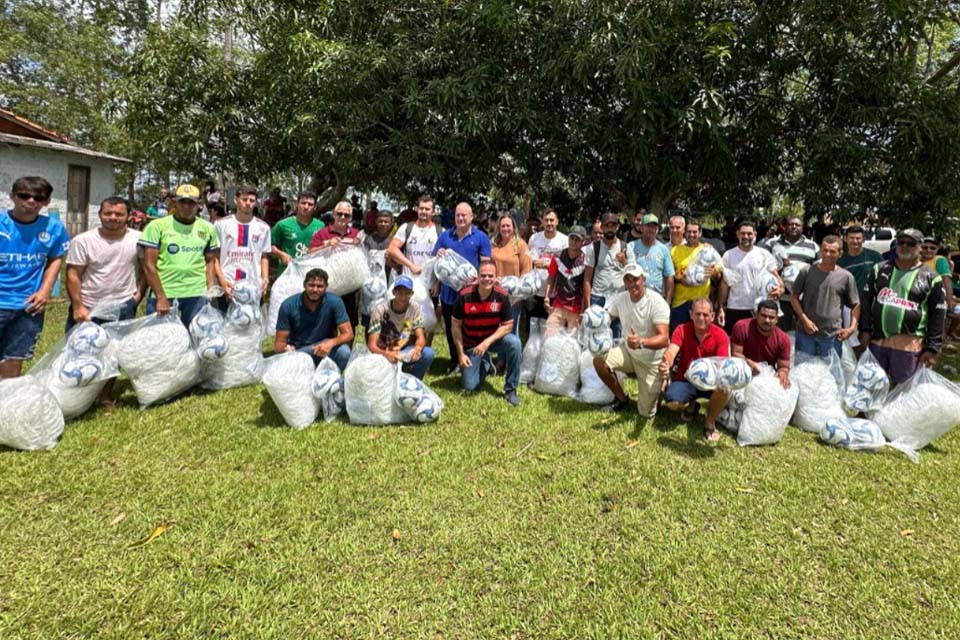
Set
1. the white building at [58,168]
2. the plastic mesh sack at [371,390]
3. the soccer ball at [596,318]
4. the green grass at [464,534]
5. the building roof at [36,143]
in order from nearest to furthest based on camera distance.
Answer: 1. the green grass at [464,534]
2. the plastic mesh sack at [371,390]
3. the soccer ball at [596,318]
4. the building roof at [36,143]
5. the white building at [58,168]

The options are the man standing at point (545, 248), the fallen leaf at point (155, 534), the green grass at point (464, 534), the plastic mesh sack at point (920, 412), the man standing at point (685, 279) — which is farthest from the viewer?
the man standing at point (545, 248)

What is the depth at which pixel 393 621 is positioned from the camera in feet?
7.56

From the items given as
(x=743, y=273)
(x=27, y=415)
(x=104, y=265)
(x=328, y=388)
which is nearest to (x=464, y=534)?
(x=328, y=388)

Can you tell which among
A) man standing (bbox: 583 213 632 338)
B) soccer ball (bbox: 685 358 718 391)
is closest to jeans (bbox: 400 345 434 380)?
man standing (bbox: 583 213 632 338)

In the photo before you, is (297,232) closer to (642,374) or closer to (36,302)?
(36,302)

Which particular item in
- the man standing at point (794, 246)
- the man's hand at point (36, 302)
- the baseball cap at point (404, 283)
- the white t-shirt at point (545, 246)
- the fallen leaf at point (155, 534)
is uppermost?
the man standing at point (794, 246)

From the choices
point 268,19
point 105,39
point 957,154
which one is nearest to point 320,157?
point 268,19

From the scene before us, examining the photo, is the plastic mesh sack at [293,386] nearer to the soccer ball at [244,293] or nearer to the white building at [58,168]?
the soccer ball at [244,293]

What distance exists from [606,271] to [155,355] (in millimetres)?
4088

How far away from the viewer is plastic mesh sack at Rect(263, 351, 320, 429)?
13.2 feet

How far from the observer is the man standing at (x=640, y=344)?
175 inches

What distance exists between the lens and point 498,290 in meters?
4.95

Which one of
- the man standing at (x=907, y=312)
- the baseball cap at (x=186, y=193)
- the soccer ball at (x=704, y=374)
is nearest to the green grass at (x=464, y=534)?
the soccer ball at (x=704, y=374)

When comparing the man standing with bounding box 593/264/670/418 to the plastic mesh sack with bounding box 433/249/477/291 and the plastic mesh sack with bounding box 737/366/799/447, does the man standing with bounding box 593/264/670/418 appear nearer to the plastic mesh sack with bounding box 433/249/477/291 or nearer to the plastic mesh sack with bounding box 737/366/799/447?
the plastic mesh sack with bounding box 737/366/799/447
